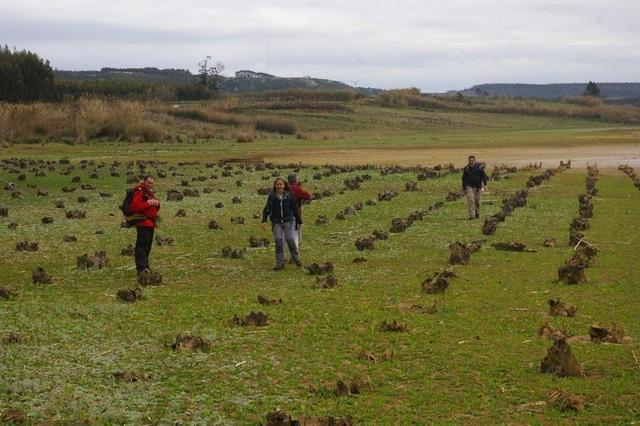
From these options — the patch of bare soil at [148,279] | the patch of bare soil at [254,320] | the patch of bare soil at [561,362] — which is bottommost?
the patch of bare soil at [148,279]

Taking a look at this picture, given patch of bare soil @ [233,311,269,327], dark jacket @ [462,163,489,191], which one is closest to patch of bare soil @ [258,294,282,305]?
patch of bare soil @ [233,311,269,327]

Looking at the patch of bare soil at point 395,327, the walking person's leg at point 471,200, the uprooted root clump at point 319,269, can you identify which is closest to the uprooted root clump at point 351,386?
the patch of bare soil at point 395,327

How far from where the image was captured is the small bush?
95.7 metres

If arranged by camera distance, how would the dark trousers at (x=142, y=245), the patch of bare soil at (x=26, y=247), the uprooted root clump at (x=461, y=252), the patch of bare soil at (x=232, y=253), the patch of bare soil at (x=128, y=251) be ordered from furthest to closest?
1. the patch of bare soil at (x=26, y=247)
2. the patch of bare soil at (x=128, y=251)
3. the patch of bare soil at (x=232, y=253)
4. the uprooted root clump at (x=461, y=252)
5. the dark trousers at (x=142, y=245)

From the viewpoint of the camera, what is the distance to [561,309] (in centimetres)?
1402

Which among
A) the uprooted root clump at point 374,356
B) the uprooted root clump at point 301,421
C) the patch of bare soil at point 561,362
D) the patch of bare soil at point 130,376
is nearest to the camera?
the uprooted root clump at point 301,421

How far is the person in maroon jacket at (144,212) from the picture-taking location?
17438 mm

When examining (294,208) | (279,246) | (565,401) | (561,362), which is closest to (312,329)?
(561,362)

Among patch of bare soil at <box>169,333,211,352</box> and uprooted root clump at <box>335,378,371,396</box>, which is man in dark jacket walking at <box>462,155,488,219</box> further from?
uprooted root clump at <box>335,378,371,396</box>

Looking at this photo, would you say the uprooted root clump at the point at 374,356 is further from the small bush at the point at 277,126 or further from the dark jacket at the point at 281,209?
the small bush at the point at 277,126

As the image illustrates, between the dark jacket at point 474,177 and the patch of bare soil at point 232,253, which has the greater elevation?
the dark jacket at point 474,177

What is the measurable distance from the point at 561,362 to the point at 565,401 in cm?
121

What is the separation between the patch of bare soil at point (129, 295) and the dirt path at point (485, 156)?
42.2 meters

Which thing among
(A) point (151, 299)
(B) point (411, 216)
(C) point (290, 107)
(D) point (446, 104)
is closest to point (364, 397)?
(A) point (151, 299)
